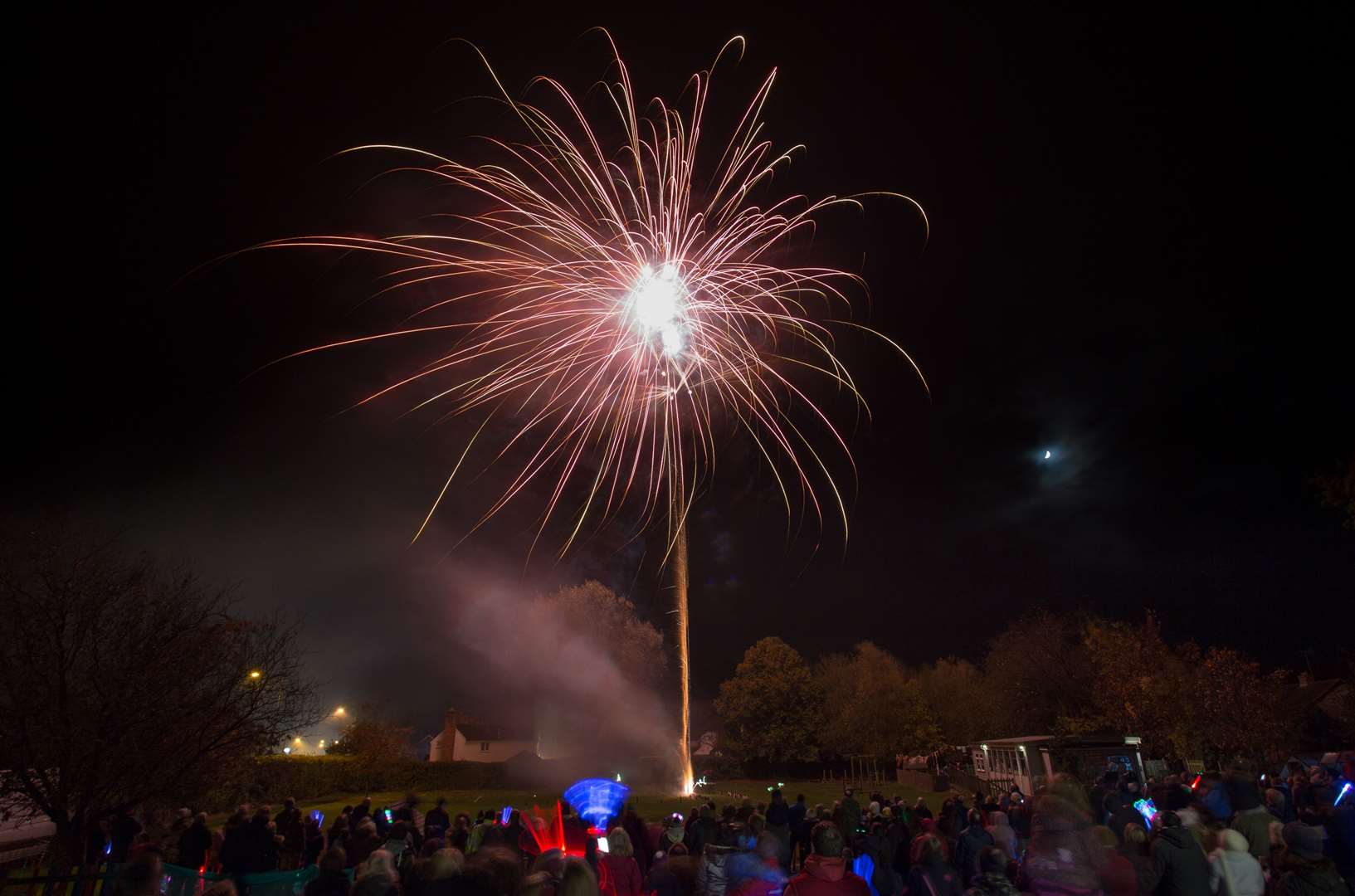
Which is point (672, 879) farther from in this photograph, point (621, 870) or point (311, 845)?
point (311, 845)

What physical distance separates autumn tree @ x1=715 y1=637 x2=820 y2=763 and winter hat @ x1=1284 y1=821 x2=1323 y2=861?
61358mm

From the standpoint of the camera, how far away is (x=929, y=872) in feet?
22.3

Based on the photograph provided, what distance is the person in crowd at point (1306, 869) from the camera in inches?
218

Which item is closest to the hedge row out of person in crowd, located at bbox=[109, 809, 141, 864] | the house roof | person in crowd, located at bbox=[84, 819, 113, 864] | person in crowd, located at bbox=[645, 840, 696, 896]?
person in crowd, located at bbox=[84, 819, 113, 864]

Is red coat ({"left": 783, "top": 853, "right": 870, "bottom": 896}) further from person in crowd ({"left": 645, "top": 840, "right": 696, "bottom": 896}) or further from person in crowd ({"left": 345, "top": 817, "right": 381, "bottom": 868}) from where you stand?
person in crowd ({"left": 345, "top": 817, "right": 381, "bottom": 868})

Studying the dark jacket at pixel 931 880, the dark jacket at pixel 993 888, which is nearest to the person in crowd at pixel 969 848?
the dark jacket at pixel 931 880

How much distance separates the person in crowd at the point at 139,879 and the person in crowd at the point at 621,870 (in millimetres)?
3956

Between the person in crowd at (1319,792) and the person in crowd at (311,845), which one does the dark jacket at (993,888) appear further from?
Answer: the person in crowd at (311,845)

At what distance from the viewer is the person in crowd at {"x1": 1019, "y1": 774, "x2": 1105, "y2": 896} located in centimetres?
479

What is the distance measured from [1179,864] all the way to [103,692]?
15.0 meters

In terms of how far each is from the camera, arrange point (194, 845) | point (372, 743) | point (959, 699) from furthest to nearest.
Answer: point (959, 699), point (372, 743), point (194, 845)

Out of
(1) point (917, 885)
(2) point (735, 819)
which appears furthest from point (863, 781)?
(1) point (917, 885)

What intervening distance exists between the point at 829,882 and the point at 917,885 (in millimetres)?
2787

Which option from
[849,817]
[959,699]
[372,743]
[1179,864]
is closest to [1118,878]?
[1179,864]
